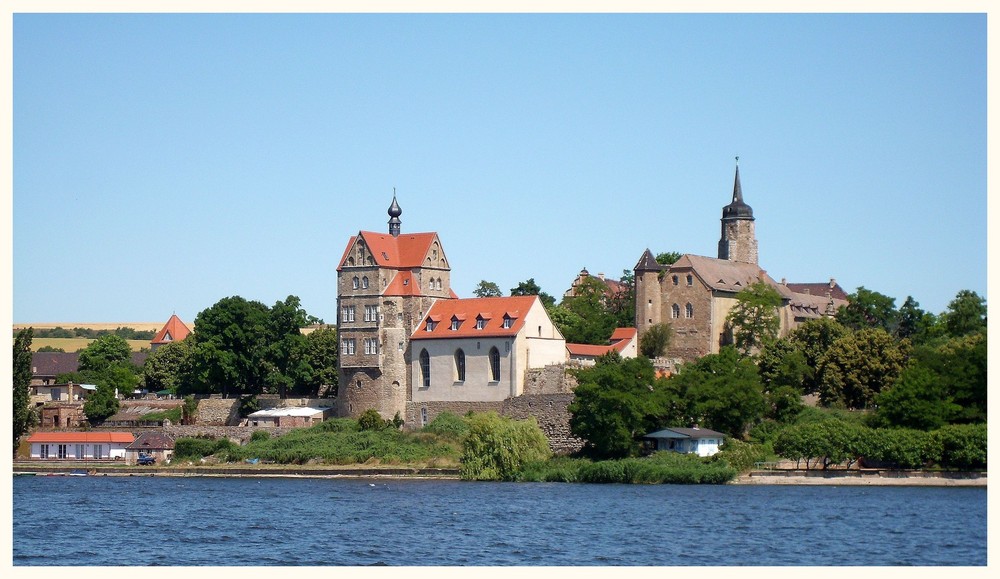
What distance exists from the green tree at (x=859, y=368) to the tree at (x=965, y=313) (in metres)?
3.49

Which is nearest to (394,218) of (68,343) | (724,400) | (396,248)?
(396,248)

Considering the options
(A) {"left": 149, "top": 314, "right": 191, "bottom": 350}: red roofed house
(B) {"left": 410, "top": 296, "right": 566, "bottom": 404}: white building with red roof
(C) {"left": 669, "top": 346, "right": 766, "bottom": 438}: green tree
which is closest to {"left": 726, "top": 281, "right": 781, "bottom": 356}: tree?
(B) {"left": 410, "top": 296, "right": 566, "bottom": 404}: white building with red roof

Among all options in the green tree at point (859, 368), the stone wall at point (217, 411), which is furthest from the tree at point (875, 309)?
the stone wall at point (217, 411)

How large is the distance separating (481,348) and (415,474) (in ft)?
29.2

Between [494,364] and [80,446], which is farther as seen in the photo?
[80,446]

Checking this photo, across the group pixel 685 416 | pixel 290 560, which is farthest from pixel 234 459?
pixel 290 560

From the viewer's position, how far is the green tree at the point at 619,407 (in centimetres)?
6172

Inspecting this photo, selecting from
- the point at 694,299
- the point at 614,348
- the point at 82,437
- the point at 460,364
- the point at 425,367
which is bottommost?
the point at 82,437

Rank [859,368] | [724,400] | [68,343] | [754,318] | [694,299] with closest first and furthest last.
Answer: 1. [724,400]
2. [859,368]
3. [754,318]
4. [694,299]
5. [68,343]

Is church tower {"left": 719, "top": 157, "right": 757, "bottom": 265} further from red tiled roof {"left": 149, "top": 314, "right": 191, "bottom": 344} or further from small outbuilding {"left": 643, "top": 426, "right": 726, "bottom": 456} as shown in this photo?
red tiled roof {"left": 149, "top": 314, "right": 191, "bottom": 344}

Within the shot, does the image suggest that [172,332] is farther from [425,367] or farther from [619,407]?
[619,407]

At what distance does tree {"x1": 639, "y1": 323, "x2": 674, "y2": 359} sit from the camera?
8044 cm

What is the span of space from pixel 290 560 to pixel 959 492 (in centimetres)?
2411

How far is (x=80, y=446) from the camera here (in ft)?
247
